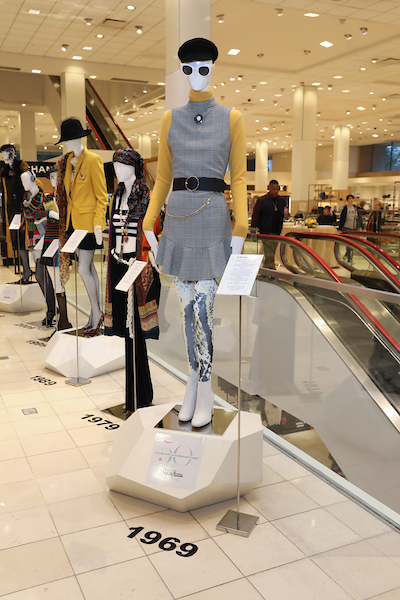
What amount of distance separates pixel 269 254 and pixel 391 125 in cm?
2261

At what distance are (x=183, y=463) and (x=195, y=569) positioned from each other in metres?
0.50

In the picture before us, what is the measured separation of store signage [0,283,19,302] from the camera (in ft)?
24.3

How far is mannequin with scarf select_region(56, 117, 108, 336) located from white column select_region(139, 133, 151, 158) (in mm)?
23636

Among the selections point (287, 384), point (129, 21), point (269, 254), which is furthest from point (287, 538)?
point (129, 21)

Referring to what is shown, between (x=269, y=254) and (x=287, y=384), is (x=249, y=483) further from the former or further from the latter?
(x=269, y=254)

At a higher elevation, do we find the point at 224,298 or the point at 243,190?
the point at 243,190

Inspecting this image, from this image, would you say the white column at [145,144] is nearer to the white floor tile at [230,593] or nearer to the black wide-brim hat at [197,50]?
the black wide-brim hat at [197,50]

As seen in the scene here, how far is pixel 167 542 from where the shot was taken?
7.73ft

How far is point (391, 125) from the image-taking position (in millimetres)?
25016

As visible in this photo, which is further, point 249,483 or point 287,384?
point 287,384

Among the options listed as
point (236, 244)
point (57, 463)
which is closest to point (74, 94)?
point (57, 463)

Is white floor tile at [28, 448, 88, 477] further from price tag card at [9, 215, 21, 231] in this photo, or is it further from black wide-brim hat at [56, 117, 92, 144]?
price tag card at [9, 215, 21, 231]

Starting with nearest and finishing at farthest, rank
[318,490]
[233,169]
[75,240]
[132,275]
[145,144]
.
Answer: [233,169], [318,490], [132,275], [75,240], [145,144]

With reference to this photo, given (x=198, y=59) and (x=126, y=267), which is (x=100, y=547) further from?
(x=198, y=59)
